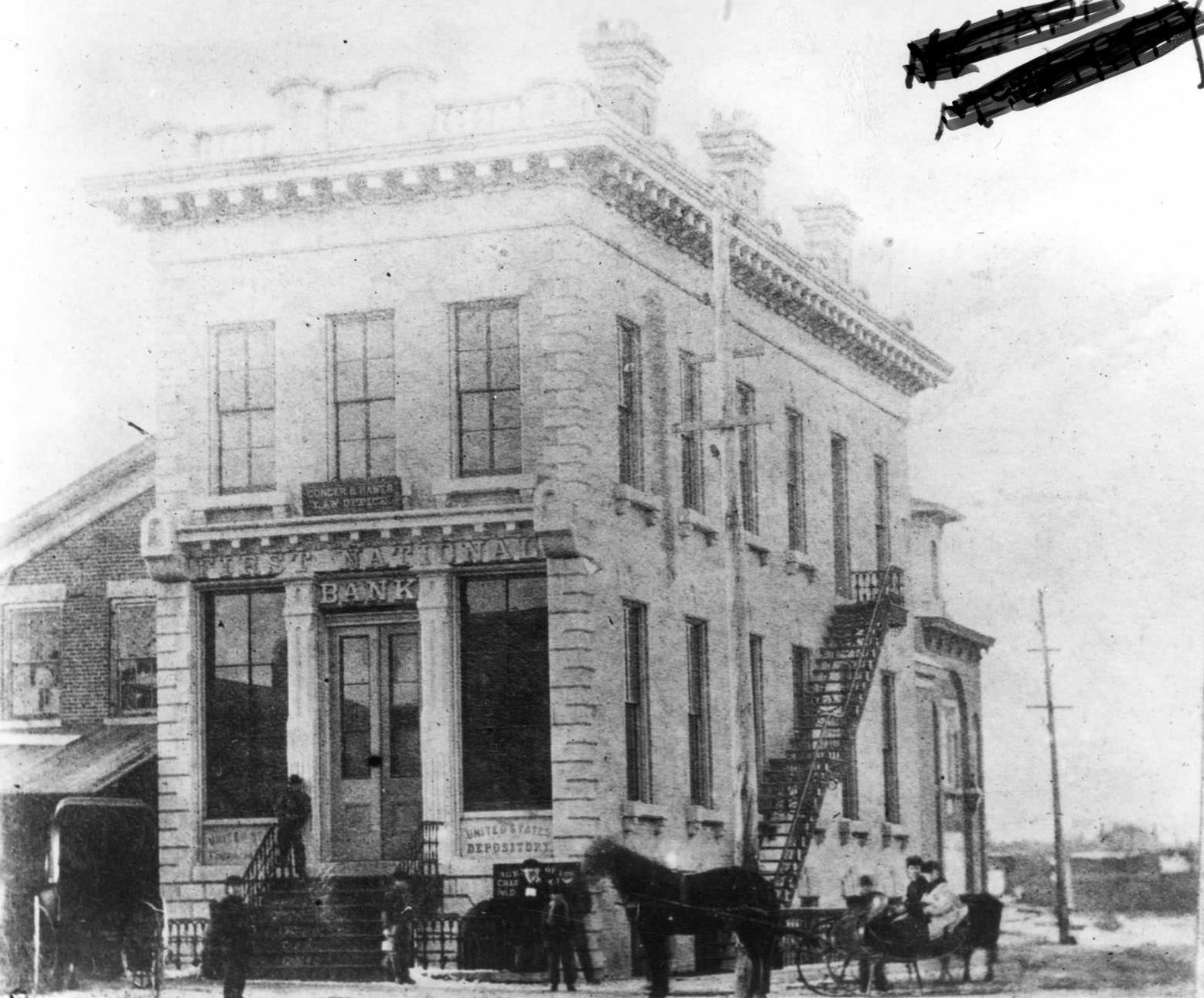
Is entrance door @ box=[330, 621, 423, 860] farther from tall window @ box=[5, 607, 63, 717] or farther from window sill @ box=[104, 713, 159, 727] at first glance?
tall window @ box=[5, 607, 63, 717]

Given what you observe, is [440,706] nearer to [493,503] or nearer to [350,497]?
[493,503]

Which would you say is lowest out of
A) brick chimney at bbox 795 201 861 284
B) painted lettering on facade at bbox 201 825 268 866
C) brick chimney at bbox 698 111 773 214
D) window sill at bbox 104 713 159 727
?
painted lettering on facade at bbox 201 825 268 866

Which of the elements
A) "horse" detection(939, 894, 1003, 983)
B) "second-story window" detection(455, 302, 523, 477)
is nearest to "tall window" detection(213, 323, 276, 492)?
"second-story window" detection(455, 302, 523, 477)

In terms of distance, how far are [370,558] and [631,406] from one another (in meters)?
2.61

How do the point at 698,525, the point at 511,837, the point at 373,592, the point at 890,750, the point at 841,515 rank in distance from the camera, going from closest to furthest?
the point at 511,837 < the point at 373,592 < the point at 698,525 < the point at 890,750 < the point at 841,515

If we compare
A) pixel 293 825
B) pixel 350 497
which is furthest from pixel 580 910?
pixel 350 497

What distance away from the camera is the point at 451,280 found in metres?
15.1

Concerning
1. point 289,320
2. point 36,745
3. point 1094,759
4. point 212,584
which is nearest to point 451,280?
point 289,320

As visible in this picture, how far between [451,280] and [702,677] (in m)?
4.08

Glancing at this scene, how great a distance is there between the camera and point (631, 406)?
15.3 meters

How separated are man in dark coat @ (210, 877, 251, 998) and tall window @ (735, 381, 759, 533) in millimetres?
5442

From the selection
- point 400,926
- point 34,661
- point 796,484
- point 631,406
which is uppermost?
point 631,406

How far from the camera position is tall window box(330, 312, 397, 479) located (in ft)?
49.7

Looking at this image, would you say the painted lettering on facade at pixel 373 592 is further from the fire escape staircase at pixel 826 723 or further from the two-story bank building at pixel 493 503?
the fire escape staircase at pixel 826 723
